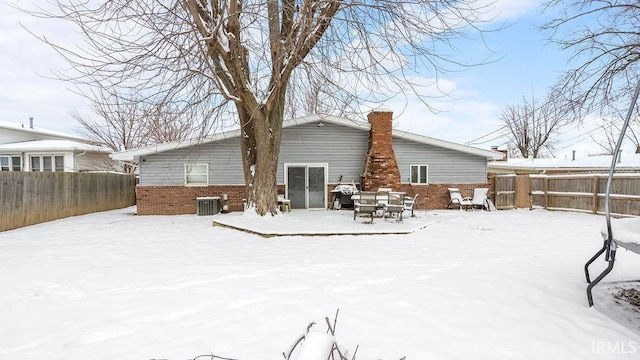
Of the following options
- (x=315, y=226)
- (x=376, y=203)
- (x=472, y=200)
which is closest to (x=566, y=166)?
(x=472, y=200)

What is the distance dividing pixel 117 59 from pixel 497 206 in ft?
48.0

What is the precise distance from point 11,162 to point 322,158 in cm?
1847

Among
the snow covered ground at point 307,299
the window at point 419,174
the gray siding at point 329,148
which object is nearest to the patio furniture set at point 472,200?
the window at point 419,174

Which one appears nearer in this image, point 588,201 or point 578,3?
point 578,3

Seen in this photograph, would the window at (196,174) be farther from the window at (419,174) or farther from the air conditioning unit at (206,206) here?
the window at (419,174)

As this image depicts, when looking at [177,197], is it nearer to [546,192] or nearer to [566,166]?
[546,192]

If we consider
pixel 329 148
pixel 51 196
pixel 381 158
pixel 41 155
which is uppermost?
pixel 41 155

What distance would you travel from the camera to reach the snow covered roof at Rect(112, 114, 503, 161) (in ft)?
42.6

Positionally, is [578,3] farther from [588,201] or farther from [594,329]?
[594,329]

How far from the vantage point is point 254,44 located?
31.4 ft

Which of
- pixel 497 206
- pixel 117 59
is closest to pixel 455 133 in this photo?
pixel 497 206

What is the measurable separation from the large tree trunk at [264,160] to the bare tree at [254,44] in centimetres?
42

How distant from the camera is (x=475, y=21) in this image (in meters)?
7.38

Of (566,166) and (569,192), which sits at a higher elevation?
(566,166)
